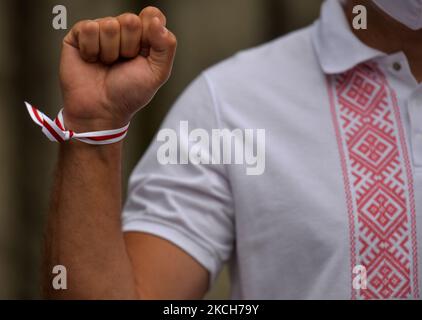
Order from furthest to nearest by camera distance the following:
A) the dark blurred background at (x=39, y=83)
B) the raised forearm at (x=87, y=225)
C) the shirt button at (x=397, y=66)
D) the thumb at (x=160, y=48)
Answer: the dark blurred background at (x=39, y=83) → the shirt button at (x=397, y=66) → the raised forearm at (x=87, y=225) → the thumb at (x=160, y=48)

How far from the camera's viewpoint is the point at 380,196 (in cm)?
136

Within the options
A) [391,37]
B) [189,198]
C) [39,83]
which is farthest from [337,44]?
[39,83]

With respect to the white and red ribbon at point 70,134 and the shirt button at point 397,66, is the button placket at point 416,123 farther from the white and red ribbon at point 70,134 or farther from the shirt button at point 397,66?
the white and red ribbon at point 70,134

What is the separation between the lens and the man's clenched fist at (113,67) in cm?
121

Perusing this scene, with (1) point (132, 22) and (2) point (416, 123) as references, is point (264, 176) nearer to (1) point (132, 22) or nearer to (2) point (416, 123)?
(2) point (416, 123)

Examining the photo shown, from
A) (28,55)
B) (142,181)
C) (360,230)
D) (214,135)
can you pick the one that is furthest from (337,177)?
(28,55)

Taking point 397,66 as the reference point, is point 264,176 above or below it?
below

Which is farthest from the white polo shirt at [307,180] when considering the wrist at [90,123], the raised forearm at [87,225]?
the wrist at [90,123]

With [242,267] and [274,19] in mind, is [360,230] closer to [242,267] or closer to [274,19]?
[242,267]

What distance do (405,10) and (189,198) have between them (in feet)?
1.64
